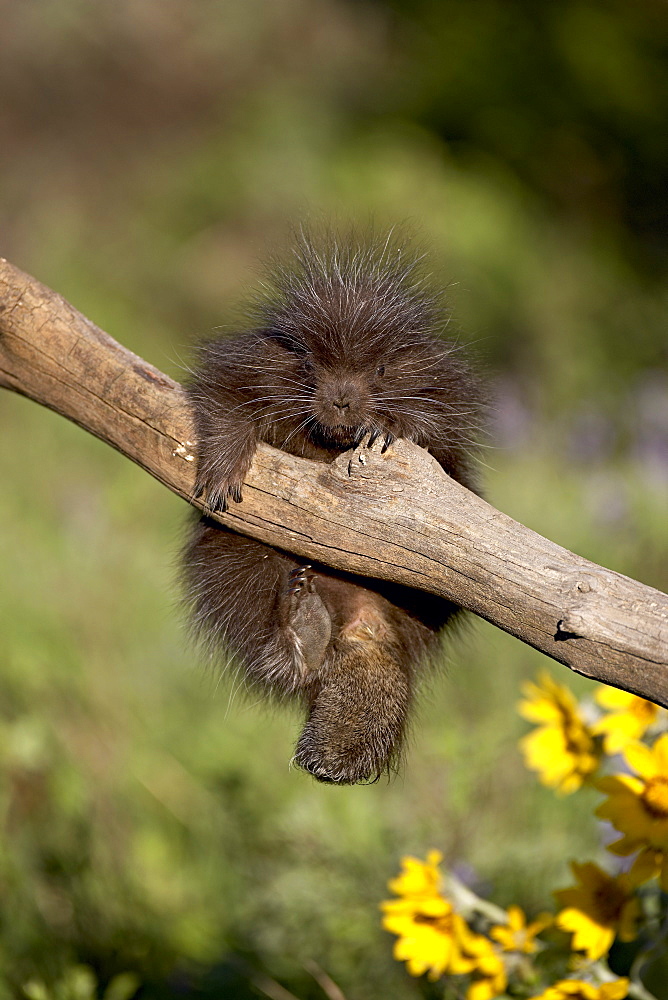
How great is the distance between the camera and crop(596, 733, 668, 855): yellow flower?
1648mm

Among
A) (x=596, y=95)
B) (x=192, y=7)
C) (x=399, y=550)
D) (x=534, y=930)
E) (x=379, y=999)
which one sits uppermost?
(x=192, y=7)

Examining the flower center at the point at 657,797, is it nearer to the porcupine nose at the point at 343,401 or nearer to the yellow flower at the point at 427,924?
the yellow flower at the point at 427,924

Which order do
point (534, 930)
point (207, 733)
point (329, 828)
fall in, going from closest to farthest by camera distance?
point (534, 930) < point (329, 828) < point (207, 733)

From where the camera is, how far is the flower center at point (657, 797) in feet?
Answer: 5.40

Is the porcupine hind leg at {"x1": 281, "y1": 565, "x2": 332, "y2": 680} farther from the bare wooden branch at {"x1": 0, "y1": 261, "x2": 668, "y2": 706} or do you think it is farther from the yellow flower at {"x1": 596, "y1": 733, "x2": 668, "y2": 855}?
the yellow flower at {"x1": 596, "y1": 733, "x2": 668, "y2": 855}

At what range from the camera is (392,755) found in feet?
6.37

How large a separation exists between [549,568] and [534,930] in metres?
0.78

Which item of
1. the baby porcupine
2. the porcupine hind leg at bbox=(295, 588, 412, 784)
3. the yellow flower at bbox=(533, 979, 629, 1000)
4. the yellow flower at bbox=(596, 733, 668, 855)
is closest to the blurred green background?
the baby porcupine

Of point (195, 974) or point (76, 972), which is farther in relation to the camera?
point (195, 974)

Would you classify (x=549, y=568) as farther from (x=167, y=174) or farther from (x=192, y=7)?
(x=192, y=7)

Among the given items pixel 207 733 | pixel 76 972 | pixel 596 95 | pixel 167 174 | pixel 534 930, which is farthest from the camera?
pixel 167 174

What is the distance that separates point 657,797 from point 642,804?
31mm

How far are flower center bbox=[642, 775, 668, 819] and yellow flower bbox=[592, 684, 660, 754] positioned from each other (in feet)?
0.55

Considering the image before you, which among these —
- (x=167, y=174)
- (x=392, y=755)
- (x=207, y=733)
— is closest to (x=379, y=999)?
(x=392, y=755)
